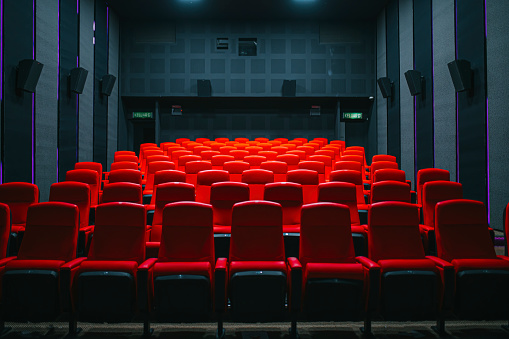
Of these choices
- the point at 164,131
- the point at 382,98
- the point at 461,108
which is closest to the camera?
Answer: the point at 461,108

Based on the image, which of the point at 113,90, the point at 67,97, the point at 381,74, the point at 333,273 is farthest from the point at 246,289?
the point at 381,74

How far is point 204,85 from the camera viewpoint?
1005 cm

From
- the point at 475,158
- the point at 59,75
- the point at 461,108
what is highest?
the point at 59,75

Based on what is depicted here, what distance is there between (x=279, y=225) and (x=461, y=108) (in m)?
4.53

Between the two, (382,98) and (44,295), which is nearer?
(44,295)

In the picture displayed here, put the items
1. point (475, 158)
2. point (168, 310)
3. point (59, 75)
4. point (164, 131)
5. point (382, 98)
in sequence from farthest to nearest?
point (164, 131) < point (382, 98) < point (59, 75) < point (475, 158) < point (168, 310)

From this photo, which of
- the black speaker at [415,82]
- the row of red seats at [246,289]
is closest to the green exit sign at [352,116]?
the black speaker at [415,82]

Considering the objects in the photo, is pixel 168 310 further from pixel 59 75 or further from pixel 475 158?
pixel 59 75

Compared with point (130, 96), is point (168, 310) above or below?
below

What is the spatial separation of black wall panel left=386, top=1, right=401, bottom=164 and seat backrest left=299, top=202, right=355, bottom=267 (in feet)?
20.8

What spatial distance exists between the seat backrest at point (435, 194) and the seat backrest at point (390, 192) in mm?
183

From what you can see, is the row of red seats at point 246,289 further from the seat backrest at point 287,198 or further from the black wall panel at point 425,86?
the black wall panel at point 425,86

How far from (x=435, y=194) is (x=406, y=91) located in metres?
5.01

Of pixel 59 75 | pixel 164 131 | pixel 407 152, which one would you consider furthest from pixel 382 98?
pixel 59 75
